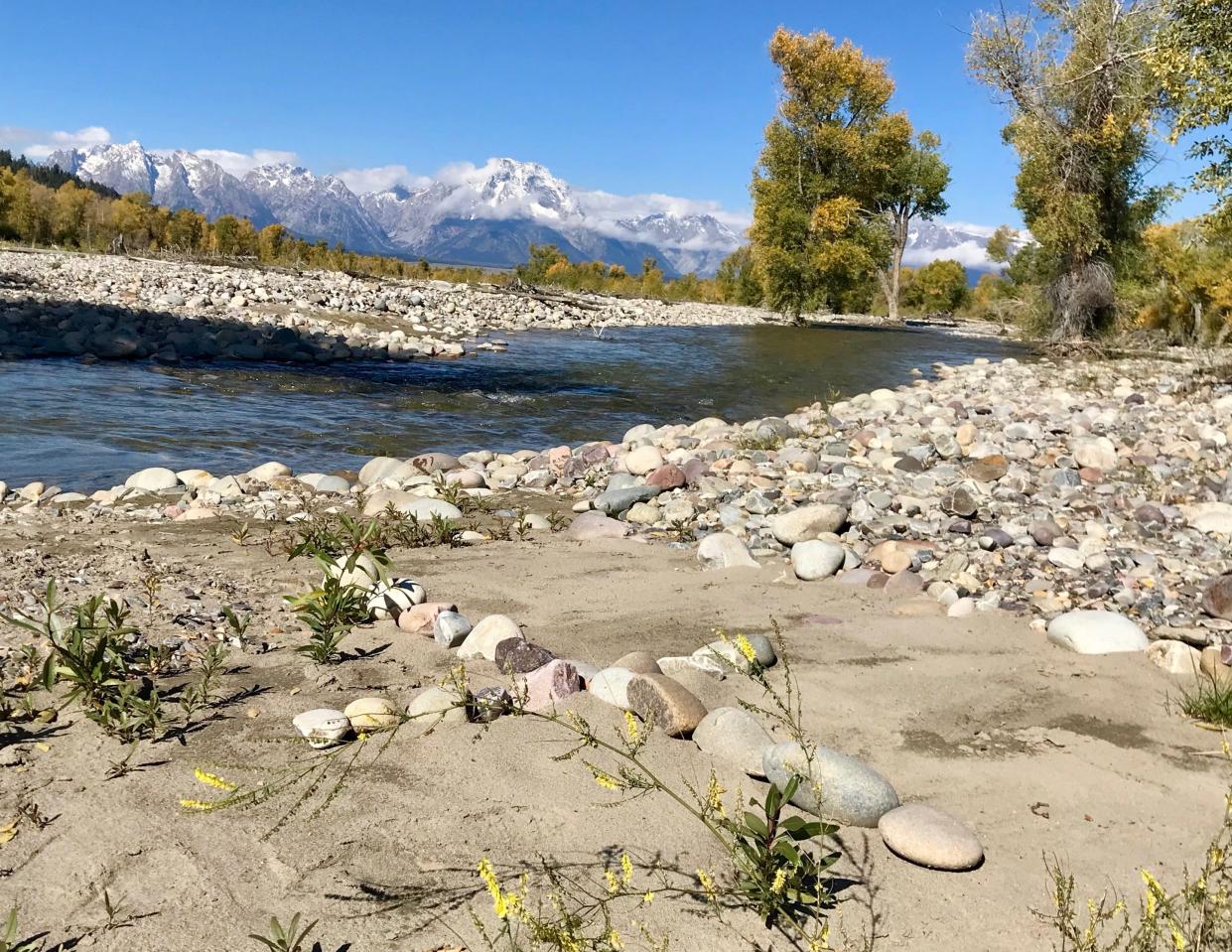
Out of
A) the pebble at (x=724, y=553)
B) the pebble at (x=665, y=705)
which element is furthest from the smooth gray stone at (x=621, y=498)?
the pebble at (x=665, y=705)

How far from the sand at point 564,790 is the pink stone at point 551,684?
0.08 metres

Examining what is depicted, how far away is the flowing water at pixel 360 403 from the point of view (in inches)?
347

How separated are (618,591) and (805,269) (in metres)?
32.2

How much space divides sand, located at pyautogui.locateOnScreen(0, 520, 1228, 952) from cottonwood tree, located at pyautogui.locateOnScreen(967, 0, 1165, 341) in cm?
1731

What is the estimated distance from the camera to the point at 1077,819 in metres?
2.58

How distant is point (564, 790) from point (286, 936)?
0.91 m

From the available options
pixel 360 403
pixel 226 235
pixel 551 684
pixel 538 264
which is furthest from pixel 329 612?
pixel 226 235

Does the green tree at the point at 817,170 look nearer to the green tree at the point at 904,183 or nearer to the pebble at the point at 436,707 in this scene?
the green tree at the point at 904,183

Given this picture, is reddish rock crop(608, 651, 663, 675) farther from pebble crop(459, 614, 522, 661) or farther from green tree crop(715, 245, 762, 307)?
green tree crop(715, 245, 762, 307)

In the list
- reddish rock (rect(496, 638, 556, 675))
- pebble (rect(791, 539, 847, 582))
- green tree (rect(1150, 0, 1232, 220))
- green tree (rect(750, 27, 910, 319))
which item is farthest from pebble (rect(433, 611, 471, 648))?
green tree (rect(750, 27, 910, 319))

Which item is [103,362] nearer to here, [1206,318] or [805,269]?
[1206,318]

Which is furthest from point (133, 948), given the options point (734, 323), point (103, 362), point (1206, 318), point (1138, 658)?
point (734, 323)

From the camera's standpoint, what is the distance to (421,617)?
3.86 m

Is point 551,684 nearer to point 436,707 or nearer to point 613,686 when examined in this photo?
point 613,686
